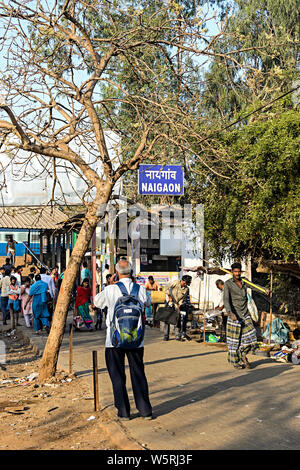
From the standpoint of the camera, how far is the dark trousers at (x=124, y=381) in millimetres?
6867

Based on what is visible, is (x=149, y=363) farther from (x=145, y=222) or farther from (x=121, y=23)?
(x=145, y=222)

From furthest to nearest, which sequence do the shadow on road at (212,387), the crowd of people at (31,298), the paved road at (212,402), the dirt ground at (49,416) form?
the crowd of people at (31,298) → the shadow on road at (212,387) → the dirt ground at (49,416) → the paved road at (212,402)

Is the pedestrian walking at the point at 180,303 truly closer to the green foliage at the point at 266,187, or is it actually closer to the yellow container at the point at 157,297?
the green foliage at the point at 266,187

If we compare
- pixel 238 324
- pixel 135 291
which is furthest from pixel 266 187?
pixel 135 291

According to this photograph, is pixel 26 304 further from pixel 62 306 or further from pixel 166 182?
pixel 62 306

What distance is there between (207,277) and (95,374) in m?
13.9

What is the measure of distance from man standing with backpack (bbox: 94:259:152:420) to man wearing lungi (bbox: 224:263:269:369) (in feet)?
12.7

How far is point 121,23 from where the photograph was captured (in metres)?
11.9

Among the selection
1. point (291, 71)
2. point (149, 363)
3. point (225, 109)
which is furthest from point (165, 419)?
point (225, 109)

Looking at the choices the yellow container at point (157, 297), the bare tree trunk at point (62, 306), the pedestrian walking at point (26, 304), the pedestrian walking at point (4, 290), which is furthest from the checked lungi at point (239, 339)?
the pedestrian walking at point (4, 290)

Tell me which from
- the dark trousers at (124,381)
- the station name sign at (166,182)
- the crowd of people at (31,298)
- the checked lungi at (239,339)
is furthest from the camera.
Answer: the crowd of people at (31,298)

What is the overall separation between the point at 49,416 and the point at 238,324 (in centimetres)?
401

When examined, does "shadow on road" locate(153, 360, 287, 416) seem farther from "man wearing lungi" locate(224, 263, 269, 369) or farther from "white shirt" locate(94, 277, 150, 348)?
"white shirt" locate(94, 277, 150, 348)

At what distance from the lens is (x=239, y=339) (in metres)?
10.7
